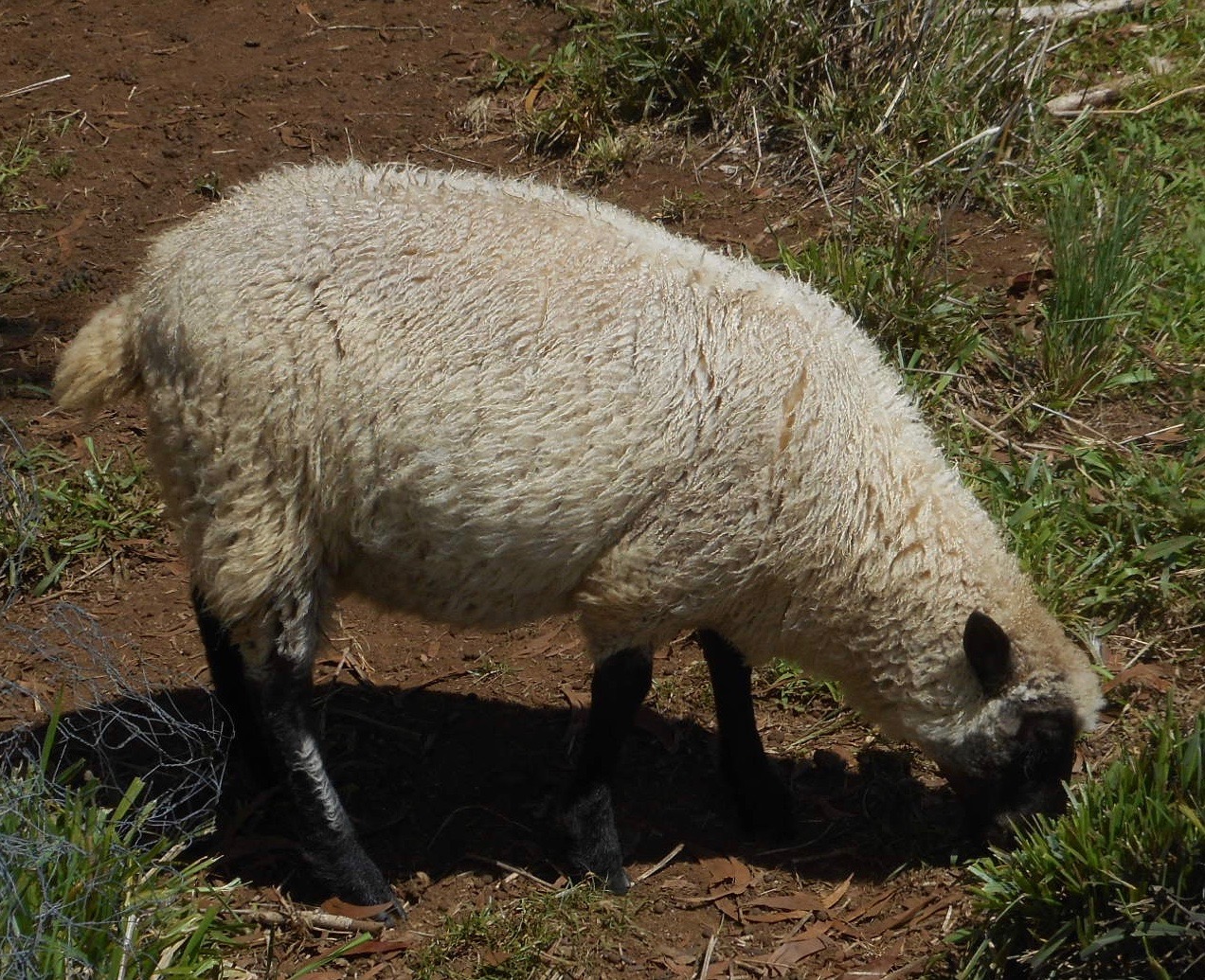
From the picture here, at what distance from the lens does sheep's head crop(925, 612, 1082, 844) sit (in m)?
3.55

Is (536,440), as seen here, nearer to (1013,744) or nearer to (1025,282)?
(1013,744)

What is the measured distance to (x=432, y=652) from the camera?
4812mm

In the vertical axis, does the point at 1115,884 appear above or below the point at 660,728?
above

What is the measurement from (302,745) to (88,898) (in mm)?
714

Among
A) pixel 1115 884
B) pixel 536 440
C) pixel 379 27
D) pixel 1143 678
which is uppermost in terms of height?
pixel 379 27

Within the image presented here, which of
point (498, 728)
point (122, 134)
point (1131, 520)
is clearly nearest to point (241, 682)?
point (498, 728)

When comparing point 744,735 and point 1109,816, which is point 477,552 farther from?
point 1109,816

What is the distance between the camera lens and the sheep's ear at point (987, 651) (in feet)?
11.1

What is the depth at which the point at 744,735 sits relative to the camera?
404 cm

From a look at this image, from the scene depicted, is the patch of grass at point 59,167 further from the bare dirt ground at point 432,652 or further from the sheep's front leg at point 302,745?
the sheep's front leg at point 302,745

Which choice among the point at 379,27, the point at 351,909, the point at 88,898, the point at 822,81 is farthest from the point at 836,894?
the point at 379,27

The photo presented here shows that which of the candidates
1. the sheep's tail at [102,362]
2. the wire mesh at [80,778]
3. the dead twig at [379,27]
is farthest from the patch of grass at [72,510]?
the dead twig at [379,27]

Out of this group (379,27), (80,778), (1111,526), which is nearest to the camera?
(80,778)

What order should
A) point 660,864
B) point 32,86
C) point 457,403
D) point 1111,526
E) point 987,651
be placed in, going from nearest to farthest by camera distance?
point 457,403 → point 987,651 → point 660,864 → point 1111,526 → point 32,86
